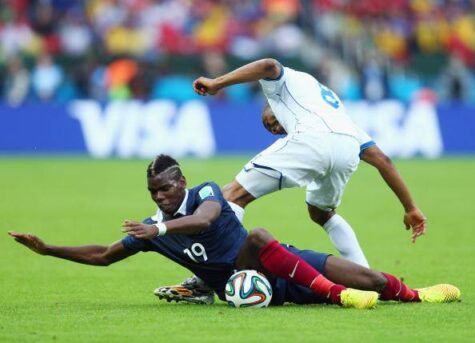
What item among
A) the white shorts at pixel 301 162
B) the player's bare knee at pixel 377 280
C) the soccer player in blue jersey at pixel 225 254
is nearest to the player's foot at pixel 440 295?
the soccer player in blue jersey at pixel 225 254

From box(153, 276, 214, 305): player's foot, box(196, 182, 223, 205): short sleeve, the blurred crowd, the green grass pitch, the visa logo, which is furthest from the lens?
the blurred crowd

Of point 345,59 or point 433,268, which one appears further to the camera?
point 345,59

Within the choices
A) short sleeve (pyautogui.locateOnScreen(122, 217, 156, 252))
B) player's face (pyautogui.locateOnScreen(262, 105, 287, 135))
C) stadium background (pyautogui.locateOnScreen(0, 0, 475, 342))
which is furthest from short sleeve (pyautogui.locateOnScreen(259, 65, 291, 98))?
stadium background (pyautogui.locateOnScreen(0, 0, 475, 342))

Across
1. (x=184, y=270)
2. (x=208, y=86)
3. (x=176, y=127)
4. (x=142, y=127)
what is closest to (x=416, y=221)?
(x=208, y=86)

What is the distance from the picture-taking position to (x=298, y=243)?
13156 mm

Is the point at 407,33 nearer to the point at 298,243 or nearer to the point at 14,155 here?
the point at 14,155

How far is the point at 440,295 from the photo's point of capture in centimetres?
868

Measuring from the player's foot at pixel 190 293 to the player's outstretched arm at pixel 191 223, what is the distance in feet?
3.03

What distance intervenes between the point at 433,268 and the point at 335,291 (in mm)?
3063

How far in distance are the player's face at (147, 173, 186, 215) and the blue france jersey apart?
0.07m

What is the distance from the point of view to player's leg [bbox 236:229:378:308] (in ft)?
Answer: 26.8

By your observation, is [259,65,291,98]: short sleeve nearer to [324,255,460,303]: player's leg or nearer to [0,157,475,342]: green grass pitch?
[324,255,460,303]: player's leg

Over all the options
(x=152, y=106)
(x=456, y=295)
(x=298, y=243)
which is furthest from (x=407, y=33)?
(x=456, y=295)

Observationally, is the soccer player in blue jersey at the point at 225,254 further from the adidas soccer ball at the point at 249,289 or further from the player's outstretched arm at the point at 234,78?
the player's outstretched arm at the point at 234,78
